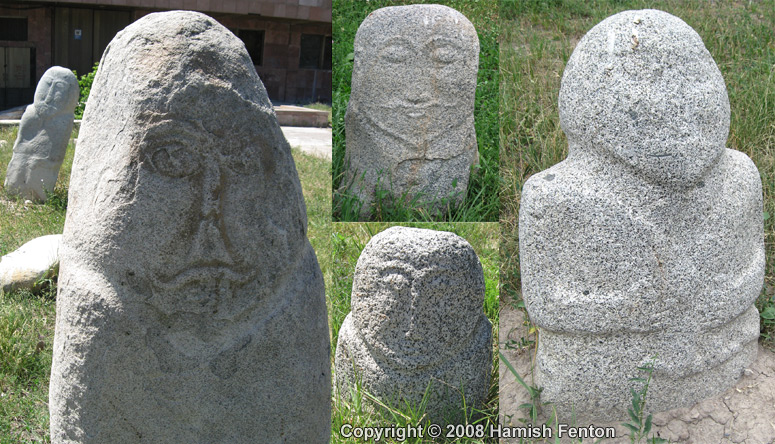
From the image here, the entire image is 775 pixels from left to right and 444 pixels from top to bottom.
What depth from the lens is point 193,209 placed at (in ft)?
5.31

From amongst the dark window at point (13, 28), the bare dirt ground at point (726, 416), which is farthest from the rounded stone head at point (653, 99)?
the dark window at point (13, 28)

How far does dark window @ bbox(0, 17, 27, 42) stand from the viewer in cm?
1155

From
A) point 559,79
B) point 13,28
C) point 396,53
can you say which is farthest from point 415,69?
point 13,28

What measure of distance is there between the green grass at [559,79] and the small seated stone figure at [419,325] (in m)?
0.90

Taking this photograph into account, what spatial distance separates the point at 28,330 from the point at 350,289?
186cm

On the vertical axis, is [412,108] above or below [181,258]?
above

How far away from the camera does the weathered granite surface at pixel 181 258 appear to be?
1579mm

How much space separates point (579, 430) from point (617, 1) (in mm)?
4688

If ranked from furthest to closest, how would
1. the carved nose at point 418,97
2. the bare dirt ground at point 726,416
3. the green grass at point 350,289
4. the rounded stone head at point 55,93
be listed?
the rounded stone head at point 55,93 → the carved nose at point 418,97 → the green grass at point 350,289 → the bare dirt ground at point 726,416

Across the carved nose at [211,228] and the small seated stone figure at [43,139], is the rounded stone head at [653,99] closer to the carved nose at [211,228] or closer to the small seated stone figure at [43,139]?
the carved nose at [211,228]

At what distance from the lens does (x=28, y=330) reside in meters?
3.60

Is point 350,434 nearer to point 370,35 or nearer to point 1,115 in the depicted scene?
point 370,35

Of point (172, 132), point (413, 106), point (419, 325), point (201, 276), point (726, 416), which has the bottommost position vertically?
point (726, 416)

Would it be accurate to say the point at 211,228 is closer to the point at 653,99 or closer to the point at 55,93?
the point at 653,99
